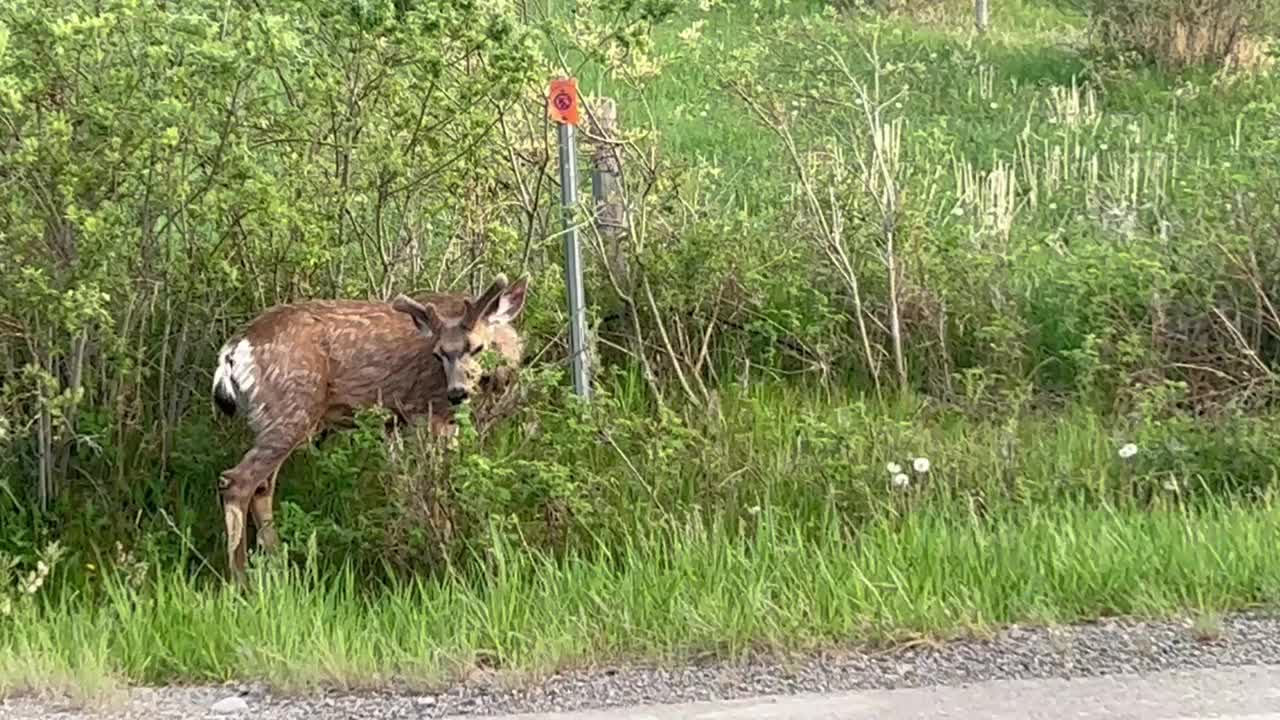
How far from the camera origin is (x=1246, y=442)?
7.73 meters

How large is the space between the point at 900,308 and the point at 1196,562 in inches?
132

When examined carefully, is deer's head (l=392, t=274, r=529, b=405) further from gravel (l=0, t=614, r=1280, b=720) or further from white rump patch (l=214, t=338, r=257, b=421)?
gravel (l=0, t=614, r=1280, b=720)

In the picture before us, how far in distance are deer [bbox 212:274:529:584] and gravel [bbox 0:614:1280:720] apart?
1.93 metres

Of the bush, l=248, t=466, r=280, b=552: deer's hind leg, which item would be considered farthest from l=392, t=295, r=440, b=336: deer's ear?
the bush

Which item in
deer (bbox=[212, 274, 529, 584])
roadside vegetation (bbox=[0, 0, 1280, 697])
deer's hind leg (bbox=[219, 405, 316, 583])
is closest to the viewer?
roadside vegetation (bbox=[0, 0, 1280, 697])

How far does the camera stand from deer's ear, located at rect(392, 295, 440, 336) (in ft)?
24.6

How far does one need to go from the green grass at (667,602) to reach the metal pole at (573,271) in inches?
61.8

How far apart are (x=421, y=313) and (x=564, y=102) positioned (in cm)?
125

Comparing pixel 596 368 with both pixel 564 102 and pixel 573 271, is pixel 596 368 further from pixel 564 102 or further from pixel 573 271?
pixel 564 102

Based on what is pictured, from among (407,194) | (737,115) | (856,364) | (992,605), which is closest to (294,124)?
(407,194)

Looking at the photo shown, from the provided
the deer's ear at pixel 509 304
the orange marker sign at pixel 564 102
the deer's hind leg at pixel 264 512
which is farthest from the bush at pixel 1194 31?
the deer's hind leg at pixel 264 512

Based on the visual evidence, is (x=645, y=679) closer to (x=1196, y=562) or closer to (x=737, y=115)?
(x=1196, y=562)

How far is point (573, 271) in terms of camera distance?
26.5ft

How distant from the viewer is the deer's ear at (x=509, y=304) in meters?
7.66
